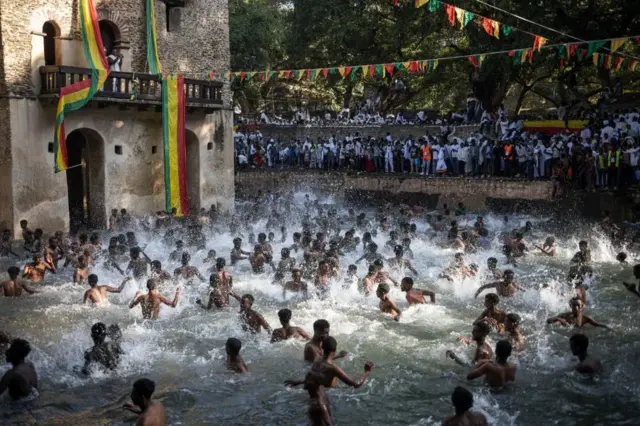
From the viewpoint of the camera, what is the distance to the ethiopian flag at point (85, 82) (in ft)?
Answer: 58.9

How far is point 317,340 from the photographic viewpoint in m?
8.73

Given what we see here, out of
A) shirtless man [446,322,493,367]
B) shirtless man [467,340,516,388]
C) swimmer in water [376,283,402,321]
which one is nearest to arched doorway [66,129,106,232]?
swimmer in water [376,283,402,321]

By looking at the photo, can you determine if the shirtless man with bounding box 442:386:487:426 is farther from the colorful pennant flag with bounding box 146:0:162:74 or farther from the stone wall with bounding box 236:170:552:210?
the colorful pennant flag with bounding box 146:0:162:74

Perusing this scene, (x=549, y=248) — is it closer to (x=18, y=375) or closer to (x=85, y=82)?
(x=18, y=375)

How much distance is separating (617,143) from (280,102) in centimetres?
2393

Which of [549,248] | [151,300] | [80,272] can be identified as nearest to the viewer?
[151,300]

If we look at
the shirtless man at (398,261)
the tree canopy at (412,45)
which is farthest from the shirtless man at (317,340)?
the tree canopy at (412,45)

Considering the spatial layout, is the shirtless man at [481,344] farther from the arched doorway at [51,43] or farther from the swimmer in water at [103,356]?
the arched doorway at [51,43]

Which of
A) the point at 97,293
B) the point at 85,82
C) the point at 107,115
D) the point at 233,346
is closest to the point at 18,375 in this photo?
the point at 233,346

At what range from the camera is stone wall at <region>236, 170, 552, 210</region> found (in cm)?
2262

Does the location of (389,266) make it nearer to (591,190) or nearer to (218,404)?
(218,404)

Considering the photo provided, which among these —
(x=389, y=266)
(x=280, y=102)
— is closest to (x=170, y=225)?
(x=389, y=266)

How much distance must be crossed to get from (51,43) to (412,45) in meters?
16.7

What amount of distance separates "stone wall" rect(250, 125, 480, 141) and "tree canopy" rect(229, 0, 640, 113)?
269cm
